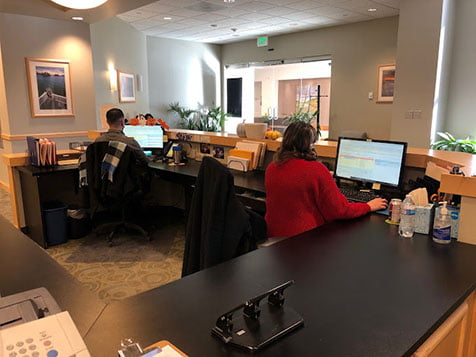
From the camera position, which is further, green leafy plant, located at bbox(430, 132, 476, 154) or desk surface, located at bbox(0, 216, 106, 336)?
green leafy plant, located at bbox(430, 132, 476, 154)

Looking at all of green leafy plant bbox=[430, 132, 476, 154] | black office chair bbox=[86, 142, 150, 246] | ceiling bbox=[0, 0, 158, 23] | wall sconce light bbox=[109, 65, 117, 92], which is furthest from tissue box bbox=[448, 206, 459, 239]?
wall sconce light bbox=[109, 65, 117, 92]

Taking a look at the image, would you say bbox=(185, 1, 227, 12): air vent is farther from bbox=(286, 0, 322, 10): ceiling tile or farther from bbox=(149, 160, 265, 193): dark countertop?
bbox=(149, 160, 265, 193): dark countertop

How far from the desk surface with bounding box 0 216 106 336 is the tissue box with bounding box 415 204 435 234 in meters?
1.41

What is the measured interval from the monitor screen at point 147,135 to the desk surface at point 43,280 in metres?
2.66

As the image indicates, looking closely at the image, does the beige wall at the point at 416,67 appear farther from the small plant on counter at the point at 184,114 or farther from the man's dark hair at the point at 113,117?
the small plant on counter at the point at 184,114

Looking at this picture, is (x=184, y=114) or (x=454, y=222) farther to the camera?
(x=184, y=114)

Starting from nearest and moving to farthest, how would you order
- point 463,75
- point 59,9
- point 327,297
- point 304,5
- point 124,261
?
point 327,297 < point 124,261 < point 59,9 < point 463,75 < point 304,5

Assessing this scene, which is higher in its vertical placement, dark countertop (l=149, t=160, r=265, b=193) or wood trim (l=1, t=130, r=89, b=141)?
wood trim (l=1, t=130, r=89, b=141)

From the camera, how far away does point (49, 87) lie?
5.55 metres

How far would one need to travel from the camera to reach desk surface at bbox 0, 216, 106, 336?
1076mm

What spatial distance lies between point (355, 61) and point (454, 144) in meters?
2.81

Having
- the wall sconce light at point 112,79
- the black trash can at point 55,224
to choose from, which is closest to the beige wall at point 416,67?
the black trash can at point 55,224

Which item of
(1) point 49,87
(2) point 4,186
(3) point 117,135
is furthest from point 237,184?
(2) point 4,186

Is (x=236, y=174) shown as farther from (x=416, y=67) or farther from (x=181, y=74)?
(x=181, y=74)
